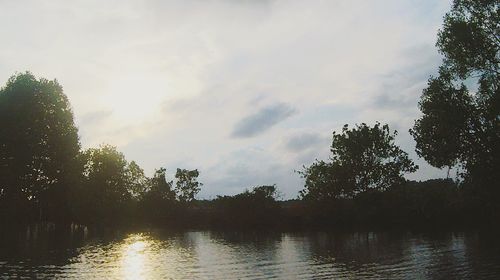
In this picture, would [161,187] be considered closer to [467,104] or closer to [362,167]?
[362,167]

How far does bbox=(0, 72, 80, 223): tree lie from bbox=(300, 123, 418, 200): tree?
58080mm

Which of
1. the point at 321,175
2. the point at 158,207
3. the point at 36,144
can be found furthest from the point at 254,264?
the point at 158,207

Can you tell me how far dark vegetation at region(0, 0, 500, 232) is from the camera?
42.5 metres

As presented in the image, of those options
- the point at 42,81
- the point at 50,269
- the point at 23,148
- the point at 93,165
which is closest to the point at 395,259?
the point at 50,269

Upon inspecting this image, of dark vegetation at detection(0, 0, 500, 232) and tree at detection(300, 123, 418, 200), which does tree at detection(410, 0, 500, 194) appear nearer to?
dark vegetation at detection(0, 0, 500, 232)

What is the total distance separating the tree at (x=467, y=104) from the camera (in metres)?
38.8

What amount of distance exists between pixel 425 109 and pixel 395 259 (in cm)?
1599

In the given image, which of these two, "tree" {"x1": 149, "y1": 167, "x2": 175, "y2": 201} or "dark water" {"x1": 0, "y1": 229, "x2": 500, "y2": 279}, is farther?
"tree" {"x1": 149, "y1": 167, "x2": 175, "y2": 201}

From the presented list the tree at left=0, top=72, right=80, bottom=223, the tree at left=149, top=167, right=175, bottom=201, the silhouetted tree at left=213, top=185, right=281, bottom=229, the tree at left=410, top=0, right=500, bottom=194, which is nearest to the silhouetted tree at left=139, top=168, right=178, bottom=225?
the tree at left=149, top=167, right=175, bottom=201

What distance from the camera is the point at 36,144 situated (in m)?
77.4

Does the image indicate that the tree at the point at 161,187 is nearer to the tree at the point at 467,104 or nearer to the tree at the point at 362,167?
the tree at the point at 362,167

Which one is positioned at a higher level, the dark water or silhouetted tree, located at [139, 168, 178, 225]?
silhouetted tree, located at [139, 168, 178, 225]

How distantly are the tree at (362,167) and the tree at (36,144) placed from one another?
58080mm

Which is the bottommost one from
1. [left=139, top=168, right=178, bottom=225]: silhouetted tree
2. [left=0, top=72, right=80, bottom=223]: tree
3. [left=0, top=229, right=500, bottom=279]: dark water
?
[left=0, top=229, right=500, bottom=279]: dark water
